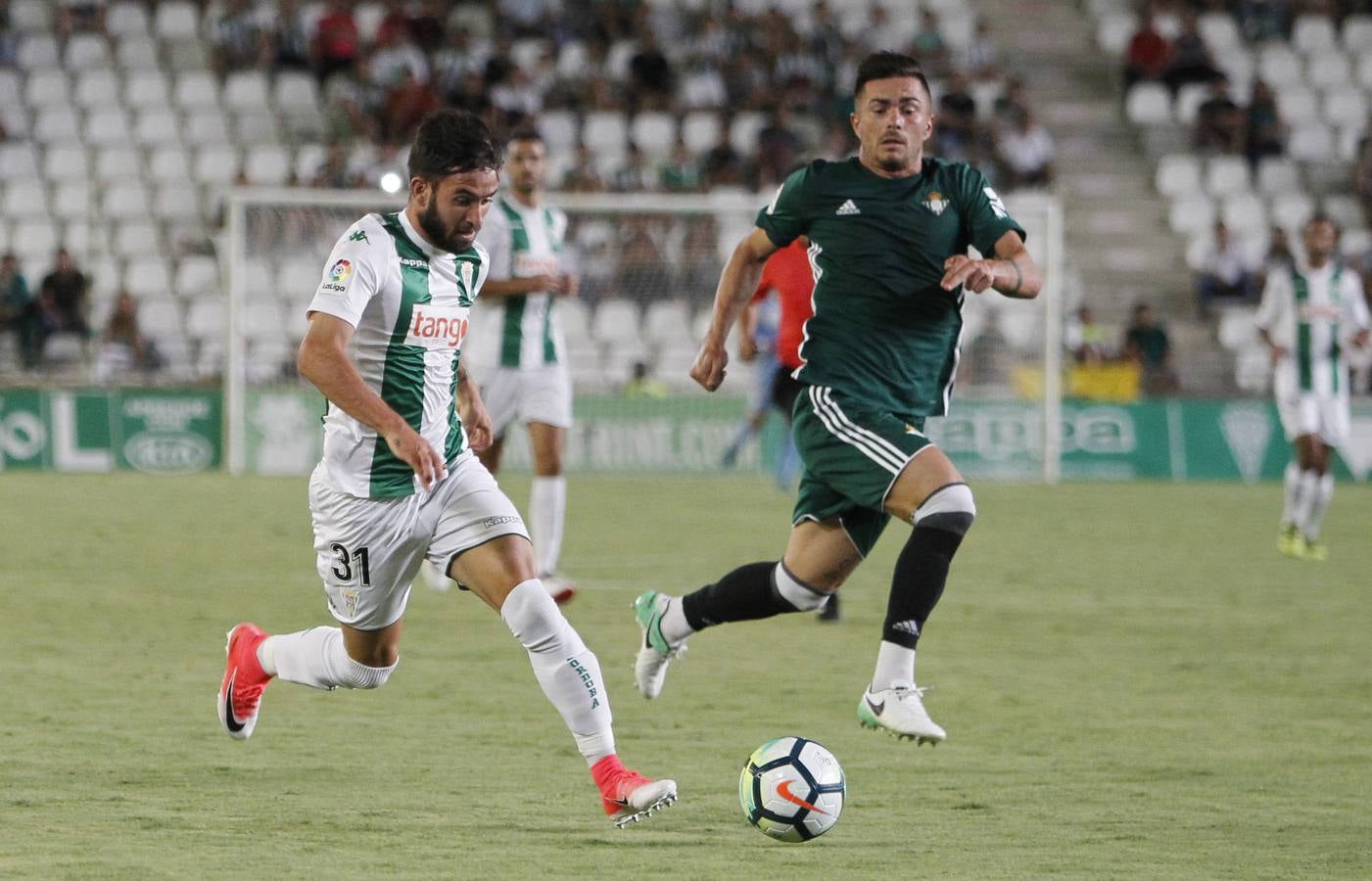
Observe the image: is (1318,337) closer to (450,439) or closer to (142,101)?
(450,439)

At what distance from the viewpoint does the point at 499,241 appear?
36.7ft

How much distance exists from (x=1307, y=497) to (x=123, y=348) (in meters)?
13.3

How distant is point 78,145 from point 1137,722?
2101 centimetres

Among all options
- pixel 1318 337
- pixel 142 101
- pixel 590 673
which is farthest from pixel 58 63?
pixel 590 673

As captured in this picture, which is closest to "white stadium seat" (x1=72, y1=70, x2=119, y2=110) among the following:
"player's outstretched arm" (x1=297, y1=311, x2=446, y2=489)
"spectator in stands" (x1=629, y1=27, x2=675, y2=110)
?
"spectator in stands" (x1=629, y1=27, x2=675, y2=110)

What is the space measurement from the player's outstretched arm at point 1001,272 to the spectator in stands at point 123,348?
681 inches

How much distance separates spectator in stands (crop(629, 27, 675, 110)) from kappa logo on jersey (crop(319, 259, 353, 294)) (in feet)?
70.3

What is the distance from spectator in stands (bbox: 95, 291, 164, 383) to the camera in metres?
22.6

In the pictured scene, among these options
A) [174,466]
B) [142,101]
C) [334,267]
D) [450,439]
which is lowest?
[174,466]

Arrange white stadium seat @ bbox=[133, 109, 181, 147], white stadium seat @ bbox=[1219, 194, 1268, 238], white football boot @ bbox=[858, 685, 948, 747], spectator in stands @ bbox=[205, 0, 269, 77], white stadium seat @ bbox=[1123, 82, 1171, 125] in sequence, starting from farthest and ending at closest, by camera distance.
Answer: white stadium seat @ bbox=[1123, 82, 1171, 125] → white stadium seat @ bbox=[1219, 194, 1268, 238] → spectator in stands @ bbox=[205, 0, 269, 77] → white stadium seat @ bbox=[133, 109, 181, 147] → white football boot @ bbox=[858, 685, 948, 747]

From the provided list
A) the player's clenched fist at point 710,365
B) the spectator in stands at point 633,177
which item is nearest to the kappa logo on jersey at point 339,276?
the player's clenched fist at point 710,365

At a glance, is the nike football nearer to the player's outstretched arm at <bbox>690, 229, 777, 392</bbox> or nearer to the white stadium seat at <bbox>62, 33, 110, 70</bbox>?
the player's outstretched arm at <bbox>690, 229, 777, 392</bbox>

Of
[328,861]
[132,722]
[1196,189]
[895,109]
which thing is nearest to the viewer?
[328,861]

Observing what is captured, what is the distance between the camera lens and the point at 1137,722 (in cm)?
777
